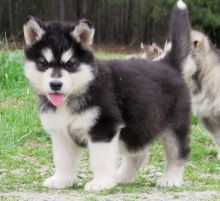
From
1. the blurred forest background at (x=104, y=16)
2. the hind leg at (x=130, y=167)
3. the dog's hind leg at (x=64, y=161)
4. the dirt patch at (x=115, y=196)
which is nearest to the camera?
the dirt patch at (x=115, y=196)

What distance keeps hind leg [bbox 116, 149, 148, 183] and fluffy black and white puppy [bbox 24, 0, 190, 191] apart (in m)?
0.15

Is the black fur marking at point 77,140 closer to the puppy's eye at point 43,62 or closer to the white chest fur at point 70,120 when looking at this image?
the white chest fur at point 70,120

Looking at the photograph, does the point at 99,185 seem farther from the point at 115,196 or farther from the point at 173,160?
the point at 173,160

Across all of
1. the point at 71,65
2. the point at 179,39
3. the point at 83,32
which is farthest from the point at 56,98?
the point at 179,39

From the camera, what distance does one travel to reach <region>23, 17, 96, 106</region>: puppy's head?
18.3 ft

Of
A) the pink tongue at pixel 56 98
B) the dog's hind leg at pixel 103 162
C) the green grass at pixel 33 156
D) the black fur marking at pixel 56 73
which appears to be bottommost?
the green grass at pixel 33 156

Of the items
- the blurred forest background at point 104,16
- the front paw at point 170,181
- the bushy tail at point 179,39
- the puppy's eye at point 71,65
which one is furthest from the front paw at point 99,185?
the blurred forest background at point 104,16

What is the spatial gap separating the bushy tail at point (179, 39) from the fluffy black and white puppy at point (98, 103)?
212mm

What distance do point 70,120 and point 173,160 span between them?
1207mm

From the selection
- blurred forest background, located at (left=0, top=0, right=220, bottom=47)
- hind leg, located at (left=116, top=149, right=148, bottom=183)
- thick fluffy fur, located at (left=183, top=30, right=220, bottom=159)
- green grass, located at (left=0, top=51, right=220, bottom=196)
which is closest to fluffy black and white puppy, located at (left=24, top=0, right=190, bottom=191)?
hind leg, located at (left=116, top=149, right=148, bottom=183)

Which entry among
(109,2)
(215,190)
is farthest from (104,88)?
(109,2)

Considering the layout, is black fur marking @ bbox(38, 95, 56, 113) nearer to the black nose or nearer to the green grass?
the black nose

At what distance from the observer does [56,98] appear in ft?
18.5

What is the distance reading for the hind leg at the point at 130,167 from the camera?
666 cm
